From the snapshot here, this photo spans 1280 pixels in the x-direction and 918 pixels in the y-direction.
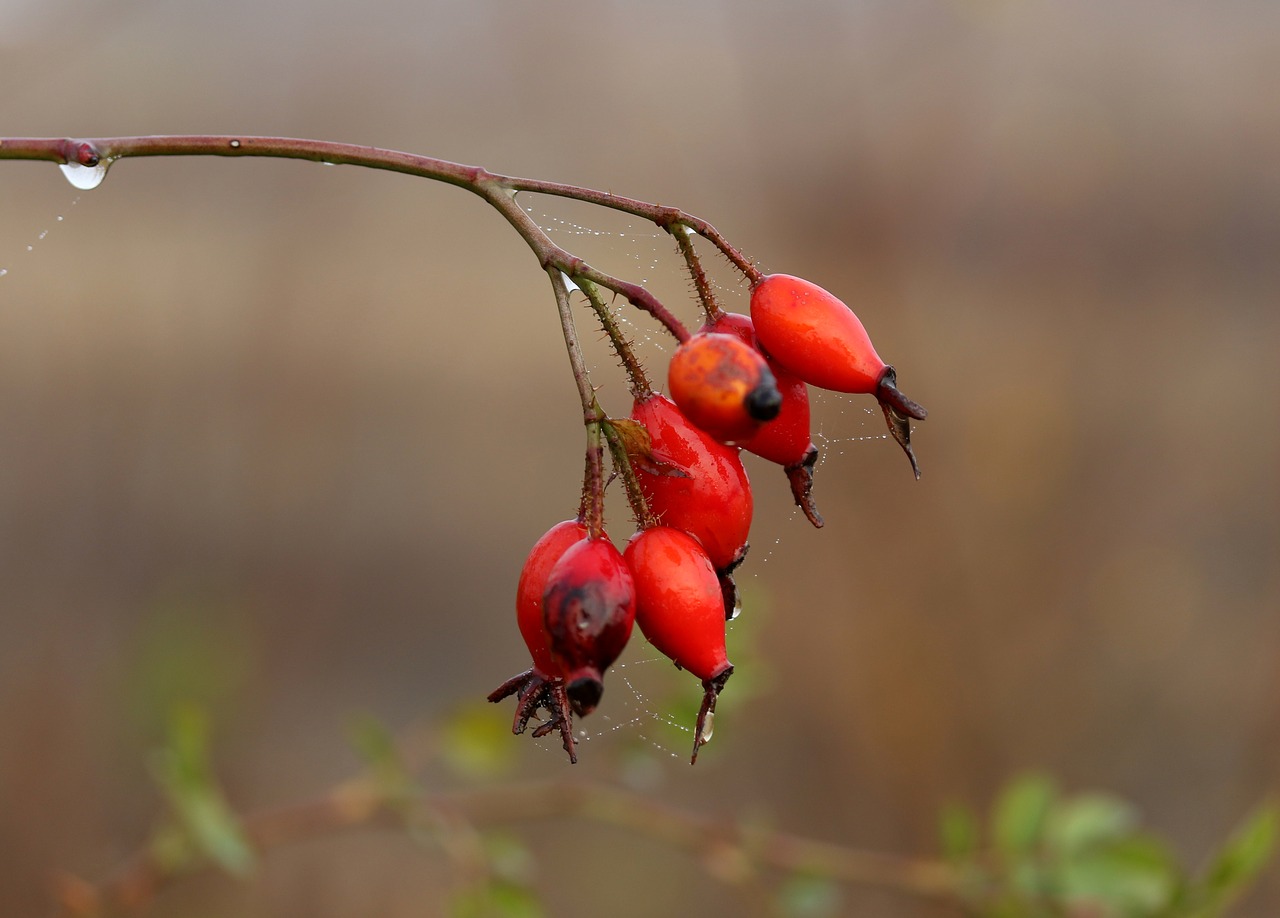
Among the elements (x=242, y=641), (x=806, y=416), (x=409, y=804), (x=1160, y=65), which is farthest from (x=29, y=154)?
(x=1160, y=65)

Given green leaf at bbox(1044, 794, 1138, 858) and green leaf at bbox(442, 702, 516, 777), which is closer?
green leaf at bbox(1044, 794, 1138, 858)

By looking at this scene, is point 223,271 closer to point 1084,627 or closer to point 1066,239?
point 1084,627

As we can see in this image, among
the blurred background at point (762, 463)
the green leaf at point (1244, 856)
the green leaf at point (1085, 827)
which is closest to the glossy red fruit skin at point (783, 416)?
the green leaf at point (1244, 856)

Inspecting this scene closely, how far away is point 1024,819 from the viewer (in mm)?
2365

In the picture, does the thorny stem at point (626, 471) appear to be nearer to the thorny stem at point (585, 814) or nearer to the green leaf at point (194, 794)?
the green leaf at point (194, 794)

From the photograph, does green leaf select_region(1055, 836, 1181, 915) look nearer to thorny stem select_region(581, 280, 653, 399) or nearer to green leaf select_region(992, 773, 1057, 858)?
green leaf select_region(992, 773, 1057, 858)

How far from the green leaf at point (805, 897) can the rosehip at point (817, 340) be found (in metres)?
1.58

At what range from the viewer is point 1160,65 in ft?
28.4

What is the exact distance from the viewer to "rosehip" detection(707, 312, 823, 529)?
47.9 inches

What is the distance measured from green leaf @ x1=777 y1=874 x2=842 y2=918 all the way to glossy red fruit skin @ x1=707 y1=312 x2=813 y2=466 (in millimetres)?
1546

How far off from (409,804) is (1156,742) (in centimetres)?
515

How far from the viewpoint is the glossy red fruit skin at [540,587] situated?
1108mm

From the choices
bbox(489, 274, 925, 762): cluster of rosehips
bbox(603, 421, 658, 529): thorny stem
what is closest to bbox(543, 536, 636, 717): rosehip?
bbox(489, 274, 925, 762): cluster of rosehips

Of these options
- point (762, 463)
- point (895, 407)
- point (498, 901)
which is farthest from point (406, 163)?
point (762, 463)
